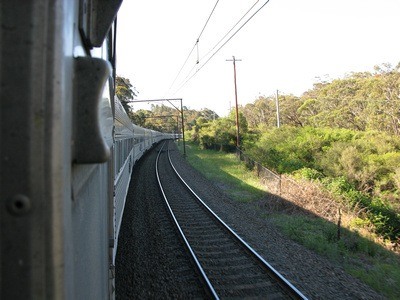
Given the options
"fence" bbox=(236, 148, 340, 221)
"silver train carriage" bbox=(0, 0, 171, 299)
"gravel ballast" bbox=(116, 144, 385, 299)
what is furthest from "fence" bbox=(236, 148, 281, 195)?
"silver train carriage" bbox=(0, 0, 171, 299)

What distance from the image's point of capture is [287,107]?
63688 millimetres

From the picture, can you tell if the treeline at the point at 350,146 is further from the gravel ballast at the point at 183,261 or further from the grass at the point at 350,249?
the gravel ballast at the point at 183,261

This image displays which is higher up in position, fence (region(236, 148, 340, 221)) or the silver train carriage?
the silver train carriage

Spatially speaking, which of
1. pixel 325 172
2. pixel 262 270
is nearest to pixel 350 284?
pixel 262 270

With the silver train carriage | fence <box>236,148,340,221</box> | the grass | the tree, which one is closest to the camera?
the silver train carriage

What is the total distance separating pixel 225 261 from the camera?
728cm

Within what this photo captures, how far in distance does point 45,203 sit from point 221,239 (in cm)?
831

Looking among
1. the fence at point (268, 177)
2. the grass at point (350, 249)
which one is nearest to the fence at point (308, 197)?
the fence at point (268, 177)

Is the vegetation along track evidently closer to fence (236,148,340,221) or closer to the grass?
the grass

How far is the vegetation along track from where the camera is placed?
19.4ft

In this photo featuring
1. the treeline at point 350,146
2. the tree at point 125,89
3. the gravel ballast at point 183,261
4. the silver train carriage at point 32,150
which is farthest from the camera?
the tree at point 125,89

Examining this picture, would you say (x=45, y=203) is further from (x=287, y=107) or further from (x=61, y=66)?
(x=287, y=107)

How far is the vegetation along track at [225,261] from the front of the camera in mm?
5906

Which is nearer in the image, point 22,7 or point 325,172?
point 22,7
